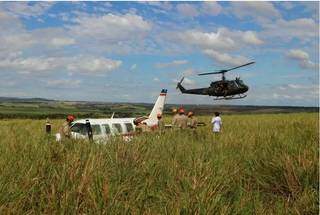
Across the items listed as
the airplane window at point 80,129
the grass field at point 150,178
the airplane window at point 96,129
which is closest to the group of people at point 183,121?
the airplane window at point 96,129

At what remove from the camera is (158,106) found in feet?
81.4

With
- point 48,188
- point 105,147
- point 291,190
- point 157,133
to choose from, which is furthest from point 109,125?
point 48,188

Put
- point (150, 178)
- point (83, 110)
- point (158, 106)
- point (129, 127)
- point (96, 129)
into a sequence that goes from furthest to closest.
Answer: point (83, 110) < point (158, 106) < point (129, 127) < point (96, 129) < point (150, 178)

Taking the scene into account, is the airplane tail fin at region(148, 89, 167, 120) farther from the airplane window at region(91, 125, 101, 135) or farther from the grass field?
the grass field

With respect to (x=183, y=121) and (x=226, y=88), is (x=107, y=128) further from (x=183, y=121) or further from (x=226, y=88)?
(x=226, y=88)

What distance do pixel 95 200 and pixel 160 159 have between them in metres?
2.54

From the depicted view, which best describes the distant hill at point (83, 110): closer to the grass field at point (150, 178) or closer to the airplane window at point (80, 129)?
the airplane window at point (80, 129)

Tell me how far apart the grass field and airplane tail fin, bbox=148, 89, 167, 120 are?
47.1 feet

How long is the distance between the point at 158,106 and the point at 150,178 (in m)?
18.5

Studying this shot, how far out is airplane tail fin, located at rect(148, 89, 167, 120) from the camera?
24.3 m

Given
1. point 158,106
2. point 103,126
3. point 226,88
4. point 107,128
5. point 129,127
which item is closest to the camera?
point 103,126

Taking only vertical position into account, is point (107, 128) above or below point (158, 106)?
below

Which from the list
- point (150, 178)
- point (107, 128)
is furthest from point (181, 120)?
point (150, 178)

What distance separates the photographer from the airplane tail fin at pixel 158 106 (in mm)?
24281
